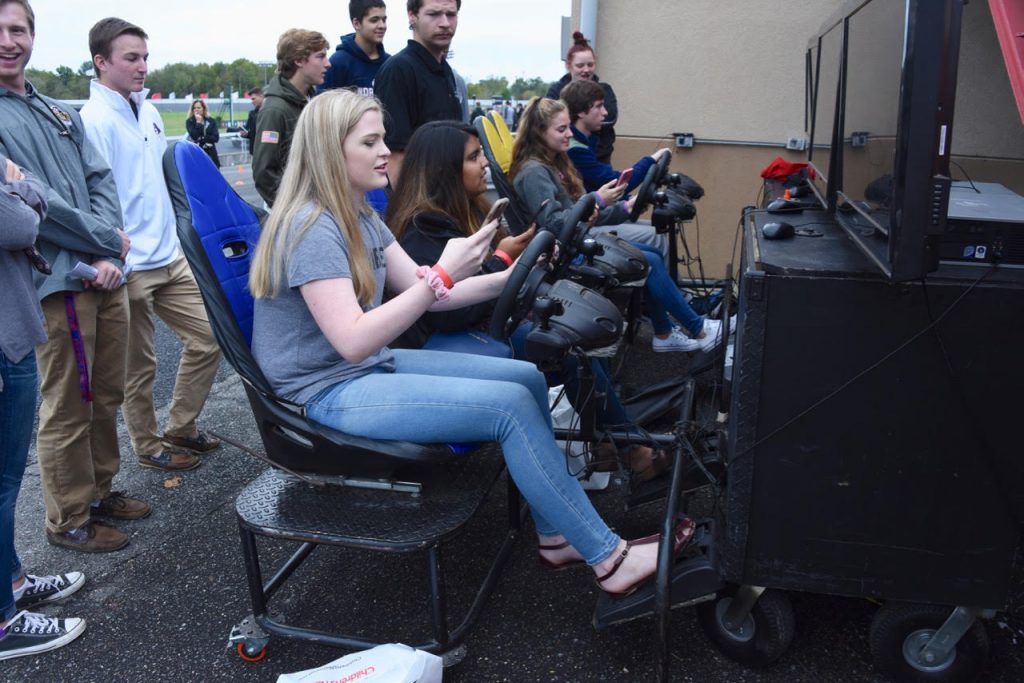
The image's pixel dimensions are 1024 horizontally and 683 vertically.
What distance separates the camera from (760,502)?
6.85 feet

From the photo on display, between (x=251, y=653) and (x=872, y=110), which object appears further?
(x=251, y=653)

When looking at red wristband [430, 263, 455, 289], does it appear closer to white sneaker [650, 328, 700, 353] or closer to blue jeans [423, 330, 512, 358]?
blue jeans [423, 330, 512, 358]

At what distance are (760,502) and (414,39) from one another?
3.46 metres

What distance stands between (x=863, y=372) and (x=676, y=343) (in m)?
2.88

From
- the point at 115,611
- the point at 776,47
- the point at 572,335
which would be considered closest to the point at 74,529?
the point at 115,611

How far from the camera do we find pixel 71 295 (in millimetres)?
2859

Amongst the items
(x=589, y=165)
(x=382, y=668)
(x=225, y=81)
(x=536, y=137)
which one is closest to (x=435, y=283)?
(x=382, y=668)

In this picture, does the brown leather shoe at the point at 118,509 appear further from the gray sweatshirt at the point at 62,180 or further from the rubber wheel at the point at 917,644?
the rubber wheel at the point at 917,644

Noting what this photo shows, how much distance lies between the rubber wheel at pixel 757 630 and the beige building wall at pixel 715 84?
501 cm

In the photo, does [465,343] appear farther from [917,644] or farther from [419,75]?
[419,75]

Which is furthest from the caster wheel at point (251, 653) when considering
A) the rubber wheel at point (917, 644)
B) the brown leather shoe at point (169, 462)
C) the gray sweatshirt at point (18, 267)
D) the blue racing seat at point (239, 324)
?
the rubber wheel at point (917, 644)

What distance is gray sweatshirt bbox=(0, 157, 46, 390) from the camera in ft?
7.12

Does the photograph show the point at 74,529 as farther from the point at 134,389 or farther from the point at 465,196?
the point at 465,196

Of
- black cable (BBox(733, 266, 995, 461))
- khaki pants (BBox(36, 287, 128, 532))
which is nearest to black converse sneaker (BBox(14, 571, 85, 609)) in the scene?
khaki pants (BBox(36, 287, 128, 532))
